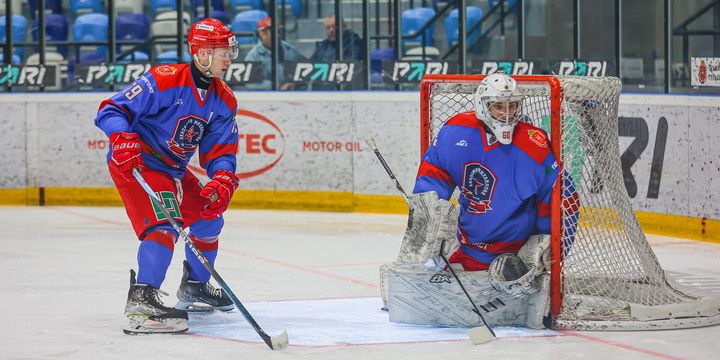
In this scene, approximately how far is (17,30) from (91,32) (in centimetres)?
64

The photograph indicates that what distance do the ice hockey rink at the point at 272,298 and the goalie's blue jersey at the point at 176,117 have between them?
26.6 inches

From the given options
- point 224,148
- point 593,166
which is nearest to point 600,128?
point 593,166

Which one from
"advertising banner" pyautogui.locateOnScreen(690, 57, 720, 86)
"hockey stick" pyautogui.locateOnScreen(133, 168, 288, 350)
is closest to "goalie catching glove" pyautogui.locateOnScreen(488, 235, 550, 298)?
"hockey stick" pyautogui.locateOnScreen(133, 168, 288, 350)

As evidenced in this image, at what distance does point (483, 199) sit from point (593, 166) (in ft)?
1.94

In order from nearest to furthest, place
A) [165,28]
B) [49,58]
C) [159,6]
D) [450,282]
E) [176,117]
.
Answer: [450,282] → [176,117] → [49,58] → [165,28] → [159,6]

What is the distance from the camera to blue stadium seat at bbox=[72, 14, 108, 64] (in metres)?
11.0

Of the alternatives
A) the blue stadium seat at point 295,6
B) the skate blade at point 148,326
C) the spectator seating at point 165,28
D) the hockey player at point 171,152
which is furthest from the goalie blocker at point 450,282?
the spectator seating at point 165,28

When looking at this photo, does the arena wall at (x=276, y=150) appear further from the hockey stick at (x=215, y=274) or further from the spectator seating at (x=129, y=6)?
the hockey stick at (x=215, y=274)

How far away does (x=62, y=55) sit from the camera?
11.0 m

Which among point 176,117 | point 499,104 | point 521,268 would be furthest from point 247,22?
point 521,268

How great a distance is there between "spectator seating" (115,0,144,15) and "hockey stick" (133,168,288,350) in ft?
20.7

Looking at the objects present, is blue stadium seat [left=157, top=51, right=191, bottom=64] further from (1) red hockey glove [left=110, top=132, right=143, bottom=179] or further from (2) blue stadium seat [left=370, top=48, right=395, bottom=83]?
(1) red hockey glove [left=110, top=132, right=143, bottom=179]

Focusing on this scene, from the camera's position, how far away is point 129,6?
1139cm

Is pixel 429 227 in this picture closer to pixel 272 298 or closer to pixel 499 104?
→ pixel 499 104
